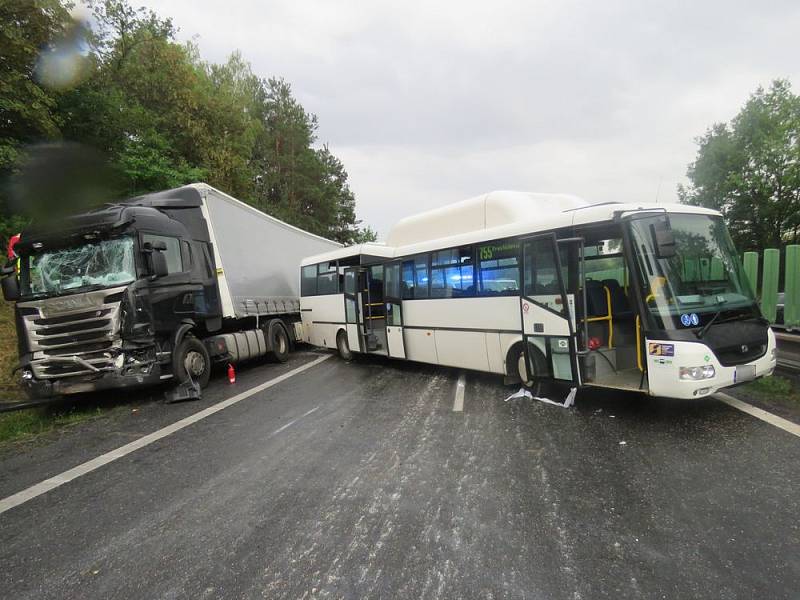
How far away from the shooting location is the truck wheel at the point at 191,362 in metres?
7.89

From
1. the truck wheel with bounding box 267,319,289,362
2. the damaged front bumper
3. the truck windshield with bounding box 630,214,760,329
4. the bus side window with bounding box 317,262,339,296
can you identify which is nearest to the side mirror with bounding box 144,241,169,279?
the damaged front bumper

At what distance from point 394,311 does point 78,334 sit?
575 centimetres

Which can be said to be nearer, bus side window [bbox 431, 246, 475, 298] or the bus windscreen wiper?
the bus windscreen wiper

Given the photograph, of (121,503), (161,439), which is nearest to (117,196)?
(161,439)

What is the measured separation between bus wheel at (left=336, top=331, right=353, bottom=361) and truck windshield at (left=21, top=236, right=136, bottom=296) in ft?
18.3

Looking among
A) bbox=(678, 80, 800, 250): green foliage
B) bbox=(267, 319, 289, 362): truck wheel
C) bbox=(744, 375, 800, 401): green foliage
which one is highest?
bbox=(678, 80, 800, 250): green foliage

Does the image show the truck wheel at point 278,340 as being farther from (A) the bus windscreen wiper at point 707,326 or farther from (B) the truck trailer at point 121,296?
(A) the bus windscreen wiper at point 707,326

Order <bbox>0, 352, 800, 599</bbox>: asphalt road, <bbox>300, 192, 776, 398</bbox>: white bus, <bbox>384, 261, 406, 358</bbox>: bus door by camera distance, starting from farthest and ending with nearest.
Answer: <bbox>384, 261, 406, 358</bbox>: bus door, <bbox>300, 192, 776, 398</bbox>: white bus, <bbox>0, 352, 800, 599</bbox>: asphalt road

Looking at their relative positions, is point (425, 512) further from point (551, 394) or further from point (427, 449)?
point (551, 394)

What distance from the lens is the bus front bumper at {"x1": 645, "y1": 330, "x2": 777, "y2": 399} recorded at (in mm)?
4684

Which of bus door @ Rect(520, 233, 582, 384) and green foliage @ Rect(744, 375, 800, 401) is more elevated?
bus door @ Rect(520, 233, 582, 384)

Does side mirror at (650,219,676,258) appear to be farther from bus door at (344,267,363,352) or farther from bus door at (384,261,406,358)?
bus door at (344,267,363,352)

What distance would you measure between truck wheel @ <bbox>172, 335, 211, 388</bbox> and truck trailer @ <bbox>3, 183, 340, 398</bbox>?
0.02 m

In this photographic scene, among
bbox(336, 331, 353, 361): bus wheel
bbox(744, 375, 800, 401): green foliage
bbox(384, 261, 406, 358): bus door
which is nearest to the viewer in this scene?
bbox(744, 375, 800, 401): green foliage
